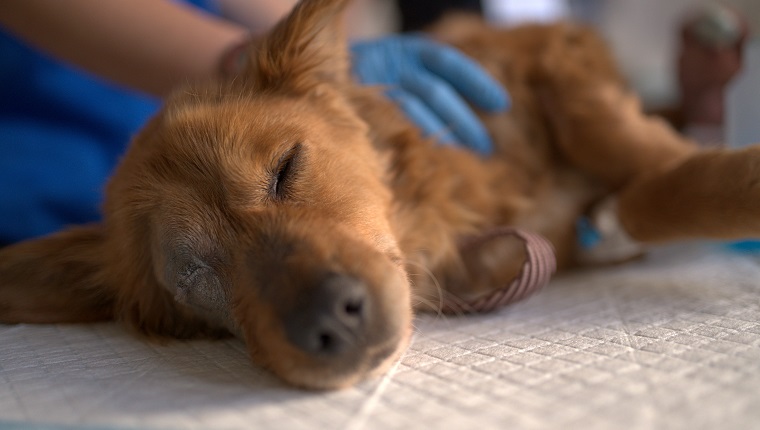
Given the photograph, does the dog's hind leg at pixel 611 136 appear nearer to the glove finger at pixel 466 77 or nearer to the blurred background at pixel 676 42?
the glove finger at pixel 466 77

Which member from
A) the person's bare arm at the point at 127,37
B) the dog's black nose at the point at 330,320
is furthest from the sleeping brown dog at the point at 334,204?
the person's bare arm at the point at 127,37

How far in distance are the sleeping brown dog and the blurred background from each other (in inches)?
19.8

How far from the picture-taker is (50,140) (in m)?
2.08

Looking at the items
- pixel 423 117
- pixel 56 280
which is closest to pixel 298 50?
pixel 423 117

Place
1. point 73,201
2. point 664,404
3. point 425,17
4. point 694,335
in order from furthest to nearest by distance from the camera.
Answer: point 425,17 → point 73,201 → point 694,335 → point 664,404

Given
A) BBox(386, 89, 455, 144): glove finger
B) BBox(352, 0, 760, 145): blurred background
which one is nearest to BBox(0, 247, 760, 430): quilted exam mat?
BBox(386, 89, 455, 144): glove finger

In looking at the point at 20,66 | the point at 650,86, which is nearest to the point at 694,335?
the point at 20,66

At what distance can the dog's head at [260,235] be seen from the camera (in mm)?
913

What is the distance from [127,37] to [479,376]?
5.03ft

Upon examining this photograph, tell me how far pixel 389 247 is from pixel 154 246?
1.72 ft

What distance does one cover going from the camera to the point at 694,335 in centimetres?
101

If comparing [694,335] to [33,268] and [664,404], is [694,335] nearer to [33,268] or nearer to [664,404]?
[664,404]

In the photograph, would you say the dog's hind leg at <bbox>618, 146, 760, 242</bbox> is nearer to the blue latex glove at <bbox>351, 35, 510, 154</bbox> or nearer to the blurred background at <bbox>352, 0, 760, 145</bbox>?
the blue latex glove at <bbox>351, 35, 510, 154</bbox>

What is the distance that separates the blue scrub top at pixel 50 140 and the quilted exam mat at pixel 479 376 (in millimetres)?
678
